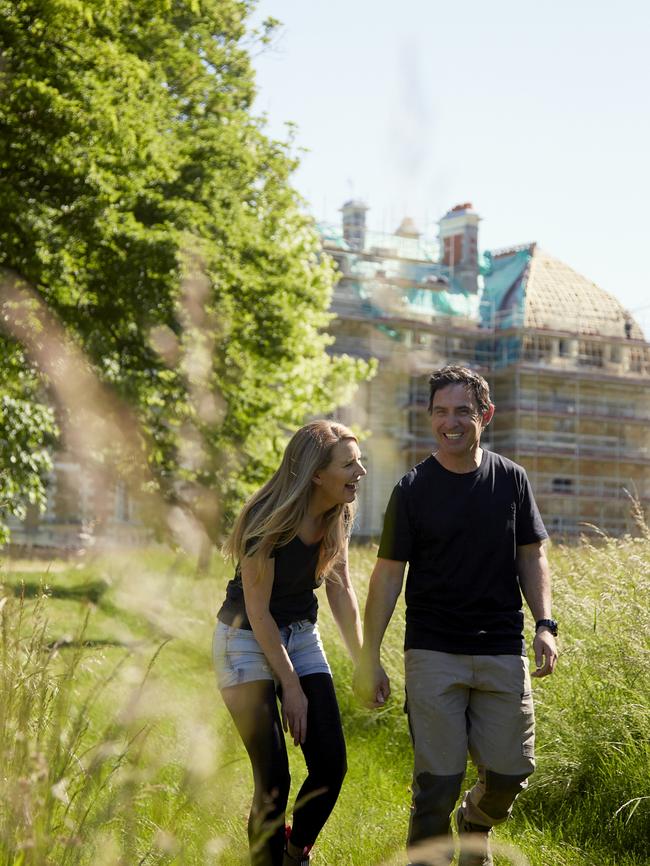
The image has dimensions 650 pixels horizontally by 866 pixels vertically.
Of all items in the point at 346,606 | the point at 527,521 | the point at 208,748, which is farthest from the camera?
the point at 346,606

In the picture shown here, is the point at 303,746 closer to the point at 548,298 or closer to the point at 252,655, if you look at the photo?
the point at 252,655

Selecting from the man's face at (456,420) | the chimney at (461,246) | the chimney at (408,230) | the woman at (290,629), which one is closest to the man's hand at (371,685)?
the woman at (290,629)

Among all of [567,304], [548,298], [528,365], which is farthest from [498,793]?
[567,304]

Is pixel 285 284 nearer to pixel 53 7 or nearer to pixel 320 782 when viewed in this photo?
pixel 53 7

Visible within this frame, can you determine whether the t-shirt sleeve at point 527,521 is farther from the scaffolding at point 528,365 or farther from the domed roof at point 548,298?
the domed roof at point 548,298

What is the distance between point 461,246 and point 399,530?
240 ft

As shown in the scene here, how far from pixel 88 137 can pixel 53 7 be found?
180cm

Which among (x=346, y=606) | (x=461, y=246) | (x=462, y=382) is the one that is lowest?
(x=346, y=606)

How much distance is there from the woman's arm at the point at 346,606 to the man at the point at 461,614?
13 centimetres

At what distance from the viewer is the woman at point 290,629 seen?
4246 mm

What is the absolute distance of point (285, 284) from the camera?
20.3 meters

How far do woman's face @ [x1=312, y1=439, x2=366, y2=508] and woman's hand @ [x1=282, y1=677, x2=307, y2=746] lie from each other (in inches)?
25.3

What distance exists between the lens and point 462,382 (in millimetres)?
4551

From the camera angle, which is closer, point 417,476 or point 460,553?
point 460,553
